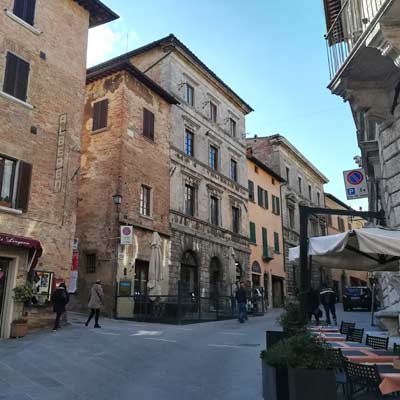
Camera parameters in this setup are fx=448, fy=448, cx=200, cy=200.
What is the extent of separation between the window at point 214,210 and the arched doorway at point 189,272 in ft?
11.2

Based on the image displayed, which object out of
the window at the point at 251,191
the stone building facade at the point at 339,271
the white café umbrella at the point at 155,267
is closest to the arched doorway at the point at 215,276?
the white café umbrella at the point at 155,267

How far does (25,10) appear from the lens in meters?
14.9

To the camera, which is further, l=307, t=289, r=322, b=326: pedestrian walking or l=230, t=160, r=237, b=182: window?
l=230, t=160, r=237, b=182: window

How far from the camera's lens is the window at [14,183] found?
43.2 ft

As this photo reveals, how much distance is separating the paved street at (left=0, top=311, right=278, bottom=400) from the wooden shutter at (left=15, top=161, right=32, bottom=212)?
151 inches

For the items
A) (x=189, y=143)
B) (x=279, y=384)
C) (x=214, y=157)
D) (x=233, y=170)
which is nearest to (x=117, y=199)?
(x=189, y=143)

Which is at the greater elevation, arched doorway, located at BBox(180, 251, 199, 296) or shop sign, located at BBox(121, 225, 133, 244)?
shop sign, located at BBox(121, 225, 133, 244)

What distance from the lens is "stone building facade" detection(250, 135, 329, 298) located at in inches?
1452

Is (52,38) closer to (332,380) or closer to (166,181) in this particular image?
(166,181)

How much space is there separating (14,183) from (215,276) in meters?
14.8

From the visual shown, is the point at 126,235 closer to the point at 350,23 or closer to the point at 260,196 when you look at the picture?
the point at 350,23

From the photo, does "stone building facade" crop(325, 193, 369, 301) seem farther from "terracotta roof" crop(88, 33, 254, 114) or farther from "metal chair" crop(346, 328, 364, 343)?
"metal chair" crop(346, 328, 364, 343)

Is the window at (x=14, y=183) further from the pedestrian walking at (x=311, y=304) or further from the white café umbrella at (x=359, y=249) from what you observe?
the pedestrian walking at (x=311, y=304)

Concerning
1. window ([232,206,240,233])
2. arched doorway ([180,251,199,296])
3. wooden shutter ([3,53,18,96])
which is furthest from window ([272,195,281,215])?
wooden shutter ([3,53,18,96])
